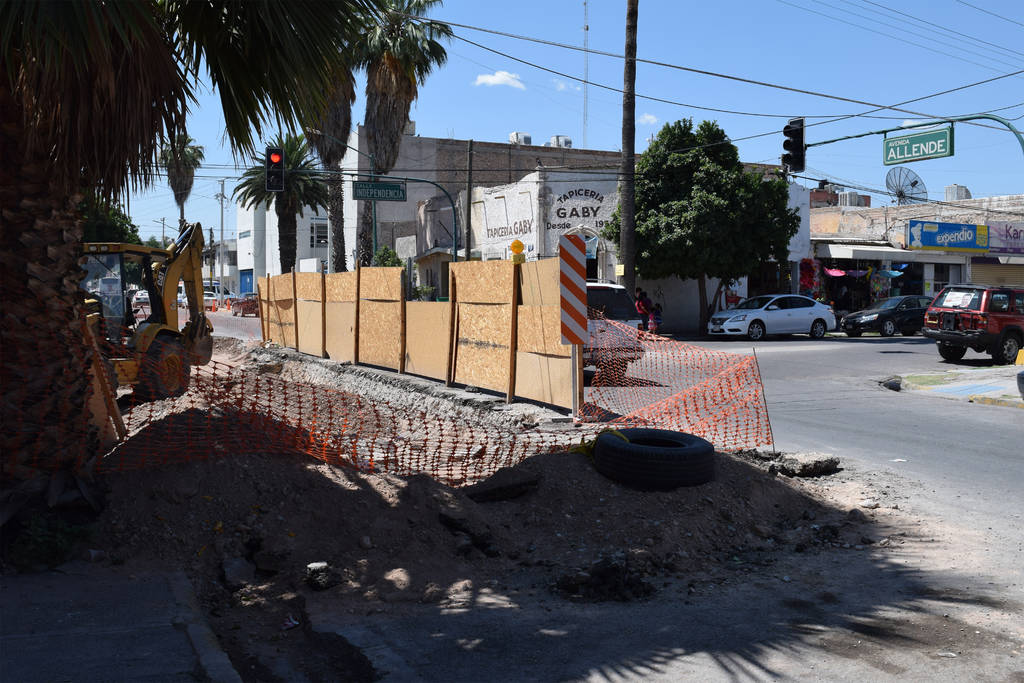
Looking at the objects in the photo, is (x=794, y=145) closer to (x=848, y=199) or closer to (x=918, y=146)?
(x=918, y=146)

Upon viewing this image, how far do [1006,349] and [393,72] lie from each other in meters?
22.7

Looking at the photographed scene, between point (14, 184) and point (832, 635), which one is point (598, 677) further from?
point (14, 184)

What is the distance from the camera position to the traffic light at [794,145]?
73.3 feet

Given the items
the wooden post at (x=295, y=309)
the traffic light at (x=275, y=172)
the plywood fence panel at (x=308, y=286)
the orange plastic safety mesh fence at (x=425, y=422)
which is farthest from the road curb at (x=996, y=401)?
the traffic light at (x=275, y=172)

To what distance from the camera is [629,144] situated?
25.6 meters

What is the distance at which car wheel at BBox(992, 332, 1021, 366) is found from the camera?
66.0 feet

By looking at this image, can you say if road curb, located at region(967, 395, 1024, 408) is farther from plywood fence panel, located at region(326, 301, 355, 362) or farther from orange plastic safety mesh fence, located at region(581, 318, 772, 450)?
plywood fence panel, located at region(326, 301, 355, 362)

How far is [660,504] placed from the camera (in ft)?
20.7

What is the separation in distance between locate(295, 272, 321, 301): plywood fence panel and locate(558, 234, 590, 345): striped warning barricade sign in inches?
402

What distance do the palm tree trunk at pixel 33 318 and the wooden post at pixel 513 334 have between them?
6010 millimetres

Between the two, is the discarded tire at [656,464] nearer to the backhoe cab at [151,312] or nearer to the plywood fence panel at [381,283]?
the backhoe cab at [151,312]

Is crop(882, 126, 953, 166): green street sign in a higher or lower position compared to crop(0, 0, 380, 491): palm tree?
higher

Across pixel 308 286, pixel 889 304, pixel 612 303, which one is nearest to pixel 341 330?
pixel 308 286

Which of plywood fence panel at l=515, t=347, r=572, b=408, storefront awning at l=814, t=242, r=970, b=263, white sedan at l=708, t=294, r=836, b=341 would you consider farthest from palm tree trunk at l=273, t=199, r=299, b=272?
plywood fence panel at l=515, t=347, r=572, b=408
